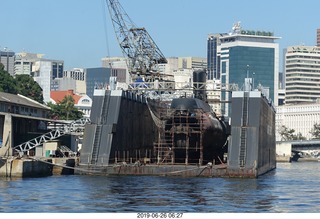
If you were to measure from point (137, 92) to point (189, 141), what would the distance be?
12088 millimetres

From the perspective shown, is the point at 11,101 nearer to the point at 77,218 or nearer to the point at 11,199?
the point at 11,199

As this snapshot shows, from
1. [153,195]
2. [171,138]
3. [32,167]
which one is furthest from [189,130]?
[153,195]

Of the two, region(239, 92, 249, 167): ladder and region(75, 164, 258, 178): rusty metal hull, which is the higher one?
region(239, 92, 249, 167): ladder

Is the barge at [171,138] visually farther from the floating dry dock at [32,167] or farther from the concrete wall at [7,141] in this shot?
the concrete wall at [7,141]

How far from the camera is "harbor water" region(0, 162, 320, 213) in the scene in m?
58.8

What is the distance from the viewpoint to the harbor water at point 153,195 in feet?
193

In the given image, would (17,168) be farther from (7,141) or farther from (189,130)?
(189,130)

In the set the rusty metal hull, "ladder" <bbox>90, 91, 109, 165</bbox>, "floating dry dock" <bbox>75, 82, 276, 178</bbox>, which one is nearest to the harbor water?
the rusty metal hull

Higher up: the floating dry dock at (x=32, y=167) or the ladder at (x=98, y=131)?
the ladder at (x=98, y=131)

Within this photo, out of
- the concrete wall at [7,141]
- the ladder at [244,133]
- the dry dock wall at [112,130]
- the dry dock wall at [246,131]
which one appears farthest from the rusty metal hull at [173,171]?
the concrete wall at [7,141]

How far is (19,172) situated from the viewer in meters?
88.0

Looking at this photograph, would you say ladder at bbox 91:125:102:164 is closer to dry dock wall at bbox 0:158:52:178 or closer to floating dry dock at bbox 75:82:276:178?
floating dry dock at bbox 75:82:276:178

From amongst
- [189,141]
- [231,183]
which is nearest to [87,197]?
[231,183]

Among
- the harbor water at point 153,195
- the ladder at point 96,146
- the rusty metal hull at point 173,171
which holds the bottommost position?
the harbor water at point 153,195
